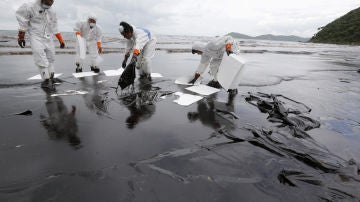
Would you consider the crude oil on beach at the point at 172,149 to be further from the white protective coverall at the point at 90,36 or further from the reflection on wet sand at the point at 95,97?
the white protective coverall at the point at 90,36

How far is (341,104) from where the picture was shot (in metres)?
5.10

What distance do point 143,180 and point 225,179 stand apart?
85 centimetres

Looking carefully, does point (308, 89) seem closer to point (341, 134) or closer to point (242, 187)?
point (341, 134)

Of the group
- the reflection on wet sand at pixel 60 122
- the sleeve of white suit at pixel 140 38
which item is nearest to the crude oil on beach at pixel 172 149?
the reflection on wet sand at pixel 60 122

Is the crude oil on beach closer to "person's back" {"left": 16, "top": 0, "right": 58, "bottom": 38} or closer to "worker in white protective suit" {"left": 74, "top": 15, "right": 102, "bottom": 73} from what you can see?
"person's back" {"left": 16, "top": 0, "right": 58, "bottom": 38}

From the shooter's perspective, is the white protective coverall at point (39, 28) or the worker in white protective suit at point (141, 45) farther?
the worker in white protective suit at point (141, 45)

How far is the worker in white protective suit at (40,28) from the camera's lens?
16.7 ft

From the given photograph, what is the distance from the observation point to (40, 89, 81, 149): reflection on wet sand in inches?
116

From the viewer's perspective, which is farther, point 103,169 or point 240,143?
point 240,143

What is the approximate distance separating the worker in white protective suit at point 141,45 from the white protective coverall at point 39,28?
1882 mm

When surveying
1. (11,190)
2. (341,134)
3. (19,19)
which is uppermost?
(19,19)

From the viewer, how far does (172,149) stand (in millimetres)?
2783

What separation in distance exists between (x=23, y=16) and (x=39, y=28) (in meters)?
0.40

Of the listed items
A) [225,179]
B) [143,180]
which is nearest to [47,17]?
[143,180]
